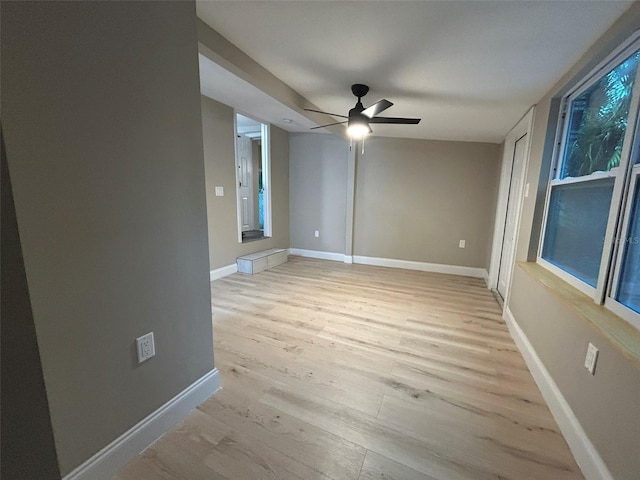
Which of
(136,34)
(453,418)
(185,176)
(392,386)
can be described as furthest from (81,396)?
(453,418)

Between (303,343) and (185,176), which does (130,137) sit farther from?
(303,343)

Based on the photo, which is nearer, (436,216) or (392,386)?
(392,386)

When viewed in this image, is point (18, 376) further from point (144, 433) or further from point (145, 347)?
point (144, 433)

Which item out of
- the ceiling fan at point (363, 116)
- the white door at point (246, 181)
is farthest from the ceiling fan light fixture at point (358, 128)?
the white door at point (246, 181)

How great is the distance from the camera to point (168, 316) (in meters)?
1.30

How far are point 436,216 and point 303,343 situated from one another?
324 cm

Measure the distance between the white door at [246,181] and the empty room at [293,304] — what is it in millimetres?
2370

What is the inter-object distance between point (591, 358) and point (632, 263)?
19.7 inches

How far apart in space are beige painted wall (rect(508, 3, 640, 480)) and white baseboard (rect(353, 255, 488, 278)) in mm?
1857

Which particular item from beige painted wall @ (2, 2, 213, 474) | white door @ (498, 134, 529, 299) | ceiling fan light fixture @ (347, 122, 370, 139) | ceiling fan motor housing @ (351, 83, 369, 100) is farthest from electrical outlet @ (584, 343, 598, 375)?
ceiling fan motor housing @ (351, 83, 369, 100)

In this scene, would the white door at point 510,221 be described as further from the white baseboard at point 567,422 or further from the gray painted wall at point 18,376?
the gray painted wall at point 18,376

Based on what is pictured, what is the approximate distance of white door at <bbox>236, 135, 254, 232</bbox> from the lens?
5227 millimetres

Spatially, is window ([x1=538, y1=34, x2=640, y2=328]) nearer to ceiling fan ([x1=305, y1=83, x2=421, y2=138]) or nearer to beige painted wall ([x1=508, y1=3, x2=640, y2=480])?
beige painted wall ([x1=508, y1=3, x2=640, y2=480])

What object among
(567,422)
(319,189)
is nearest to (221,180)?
(319,189)
